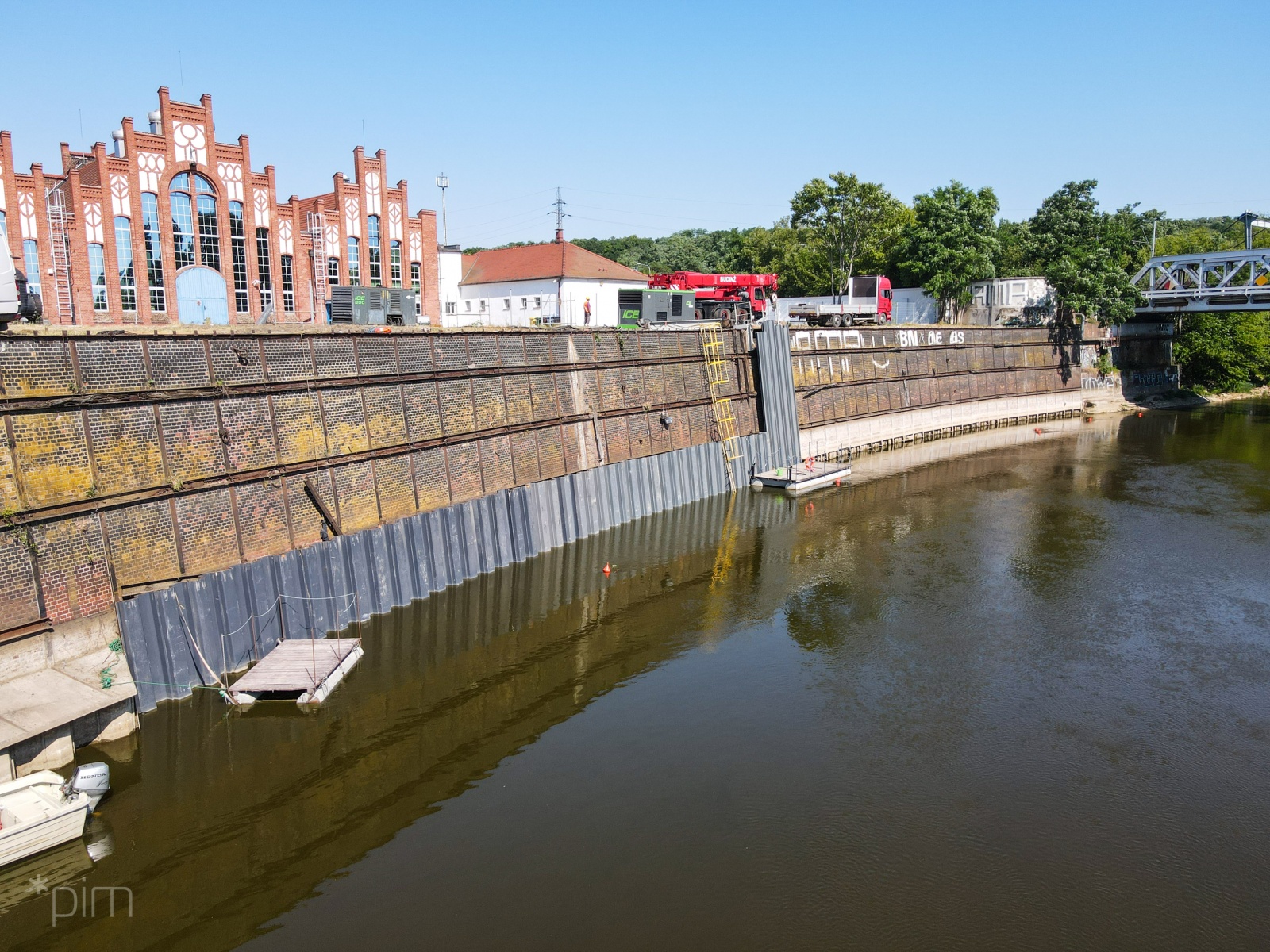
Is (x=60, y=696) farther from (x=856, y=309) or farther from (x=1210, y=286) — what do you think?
(x=1210, y=286)

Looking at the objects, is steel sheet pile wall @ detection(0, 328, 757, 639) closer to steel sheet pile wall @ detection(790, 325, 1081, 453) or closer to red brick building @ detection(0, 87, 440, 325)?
red brick building @ detection(0, 87, 440, 325)

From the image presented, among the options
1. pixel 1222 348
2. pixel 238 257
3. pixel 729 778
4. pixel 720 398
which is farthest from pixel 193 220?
pixel 1222 348

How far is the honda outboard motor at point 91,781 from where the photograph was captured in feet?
47.3

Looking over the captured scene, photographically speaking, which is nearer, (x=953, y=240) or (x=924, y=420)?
(x=924, y=420)

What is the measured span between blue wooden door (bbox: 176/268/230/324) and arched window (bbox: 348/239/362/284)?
20.6 ft

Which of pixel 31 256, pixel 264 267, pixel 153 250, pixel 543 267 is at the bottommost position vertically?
pixel 31 256

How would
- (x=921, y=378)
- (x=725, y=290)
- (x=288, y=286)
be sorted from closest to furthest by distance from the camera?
(x=288, y=286)
(x=725, y=290)
(x=921, y=378)

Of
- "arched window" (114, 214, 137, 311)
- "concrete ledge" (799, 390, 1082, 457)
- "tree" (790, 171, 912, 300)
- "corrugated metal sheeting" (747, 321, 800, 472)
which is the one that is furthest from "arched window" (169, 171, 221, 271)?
"tree" (790, 171, 912, 300)

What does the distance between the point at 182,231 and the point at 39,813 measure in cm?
2739

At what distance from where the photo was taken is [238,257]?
121 feet

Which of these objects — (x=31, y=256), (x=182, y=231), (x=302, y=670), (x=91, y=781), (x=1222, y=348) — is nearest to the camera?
(x=91, y=781)

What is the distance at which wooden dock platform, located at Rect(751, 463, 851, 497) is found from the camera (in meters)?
39.9

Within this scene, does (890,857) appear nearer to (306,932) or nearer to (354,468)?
(306,932)

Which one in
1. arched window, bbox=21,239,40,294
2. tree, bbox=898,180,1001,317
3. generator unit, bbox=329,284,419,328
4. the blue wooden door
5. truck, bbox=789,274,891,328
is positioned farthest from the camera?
tree, bbox=898,180,1001,317
